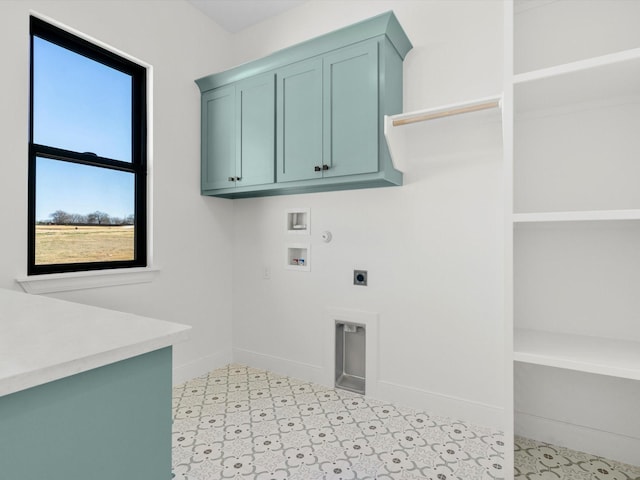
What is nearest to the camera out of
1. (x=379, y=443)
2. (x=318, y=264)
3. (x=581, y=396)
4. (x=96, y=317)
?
(x=96, y=317)

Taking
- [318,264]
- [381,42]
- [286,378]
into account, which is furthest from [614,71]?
[286,378]

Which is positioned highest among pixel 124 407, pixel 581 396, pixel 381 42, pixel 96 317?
pixel 381 42

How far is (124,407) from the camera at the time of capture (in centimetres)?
72

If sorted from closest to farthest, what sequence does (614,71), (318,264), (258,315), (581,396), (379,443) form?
(614,71) → (581,396) → (379,443) → (318,264) → (258,315)

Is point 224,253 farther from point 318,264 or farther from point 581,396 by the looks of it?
point 581,396

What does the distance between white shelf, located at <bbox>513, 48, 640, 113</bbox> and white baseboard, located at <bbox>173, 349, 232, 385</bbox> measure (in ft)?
8.78

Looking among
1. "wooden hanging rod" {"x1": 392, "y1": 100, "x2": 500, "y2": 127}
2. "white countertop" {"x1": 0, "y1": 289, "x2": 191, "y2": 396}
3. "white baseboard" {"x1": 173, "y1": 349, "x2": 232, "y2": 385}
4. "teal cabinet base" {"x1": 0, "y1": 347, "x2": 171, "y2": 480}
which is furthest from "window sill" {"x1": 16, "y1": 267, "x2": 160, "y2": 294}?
"wooden hanging rod" {"x1": 392, "y1": 100, "x2": 500, "y2": 127}

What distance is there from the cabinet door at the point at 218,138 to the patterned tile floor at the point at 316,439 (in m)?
1.54

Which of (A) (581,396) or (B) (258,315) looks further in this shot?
(B) (258,315)

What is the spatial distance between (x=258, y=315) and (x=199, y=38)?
225 centimetres

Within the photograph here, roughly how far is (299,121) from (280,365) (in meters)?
1.83

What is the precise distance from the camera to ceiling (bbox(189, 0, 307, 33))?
2.65 metres

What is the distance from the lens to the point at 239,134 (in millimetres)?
2564

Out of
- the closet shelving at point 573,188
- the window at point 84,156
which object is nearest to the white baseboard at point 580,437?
→ the closet shelving at point 573,188
